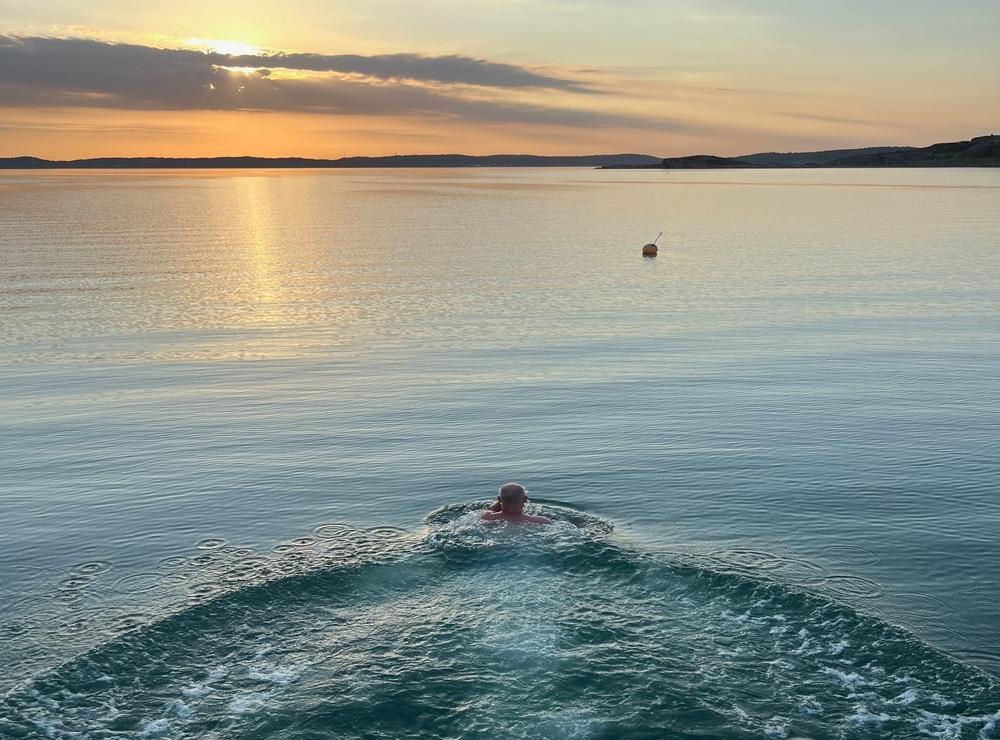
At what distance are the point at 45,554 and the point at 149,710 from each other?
29.0 ft

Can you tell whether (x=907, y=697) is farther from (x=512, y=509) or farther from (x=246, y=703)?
(x=246, y=703)

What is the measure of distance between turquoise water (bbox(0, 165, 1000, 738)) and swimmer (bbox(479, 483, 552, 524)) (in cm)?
55

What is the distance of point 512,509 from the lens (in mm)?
21672

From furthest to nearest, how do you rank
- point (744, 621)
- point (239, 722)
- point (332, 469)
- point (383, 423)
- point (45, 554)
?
point (383, 423)
point (332, 469)
point (45, 554)
point (744, 621)
point (239, 722)

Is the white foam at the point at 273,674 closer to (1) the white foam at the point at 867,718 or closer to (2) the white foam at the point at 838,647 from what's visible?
(1) the white foam at the point at 867,718

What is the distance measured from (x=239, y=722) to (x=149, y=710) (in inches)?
60.5

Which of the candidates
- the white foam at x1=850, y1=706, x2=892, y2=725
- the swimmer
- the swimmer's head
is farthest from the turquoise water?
the swimmer's head

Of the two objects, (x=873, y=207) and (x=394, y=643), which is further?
(x=873, y=207)

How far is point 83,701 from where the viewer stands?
602 inches

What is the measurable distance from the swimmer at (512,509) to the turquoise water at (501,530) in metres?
0.55

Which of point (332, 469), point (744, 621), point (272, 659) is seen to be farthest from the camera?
point (332, 469)

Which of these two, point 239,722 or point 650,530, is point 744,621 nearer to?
point 650,530

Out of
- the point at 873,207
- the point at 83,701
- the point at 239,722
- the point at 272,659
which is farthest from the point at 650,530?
the point at 873,207

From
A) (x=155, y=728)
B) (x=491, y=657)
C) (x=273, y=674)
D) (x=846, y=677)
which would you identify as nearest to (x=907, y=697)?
(x=846, y=677)
